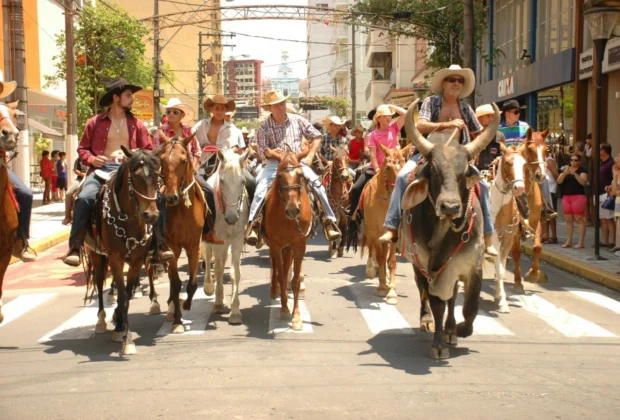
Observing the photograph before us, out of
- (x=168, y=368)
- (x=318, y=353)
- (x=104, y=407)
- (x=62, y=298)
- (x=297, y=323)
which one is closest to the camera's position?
(x=104, y=407)

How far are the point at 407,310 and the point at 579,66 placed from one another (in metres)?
15.0

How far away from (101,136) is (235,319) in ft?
9.39

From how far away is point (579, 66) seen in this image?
2338 cm

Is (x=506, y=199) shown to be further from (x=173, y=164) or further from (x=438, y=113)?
(x=173, y=164)

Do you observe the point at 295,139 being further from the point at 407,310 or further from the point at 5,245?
the point at 5,245

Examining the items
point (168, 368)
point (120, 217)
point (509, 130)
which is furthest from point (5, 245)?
point (509, 130)

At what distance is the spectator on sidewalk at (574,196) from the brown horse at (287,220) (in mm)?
8638

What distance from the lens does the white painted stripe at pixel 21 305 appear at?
11102mm

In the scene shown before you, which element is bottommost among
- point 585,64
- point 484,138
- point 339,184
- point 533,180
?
point 339,184

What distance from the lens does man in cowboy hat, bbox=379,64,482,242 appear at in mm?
9250

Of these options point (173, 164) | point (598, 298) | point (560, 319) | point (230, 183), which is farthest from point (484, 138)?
point (598, 298)

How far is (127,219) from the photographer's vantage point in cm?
894

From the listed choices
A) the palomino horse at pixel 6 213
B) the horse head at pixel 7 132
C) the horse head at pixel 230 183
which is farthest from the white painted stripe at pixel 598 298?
the horse head at pixel 7 132

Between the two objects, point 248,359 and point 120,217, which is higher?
point 120,217
